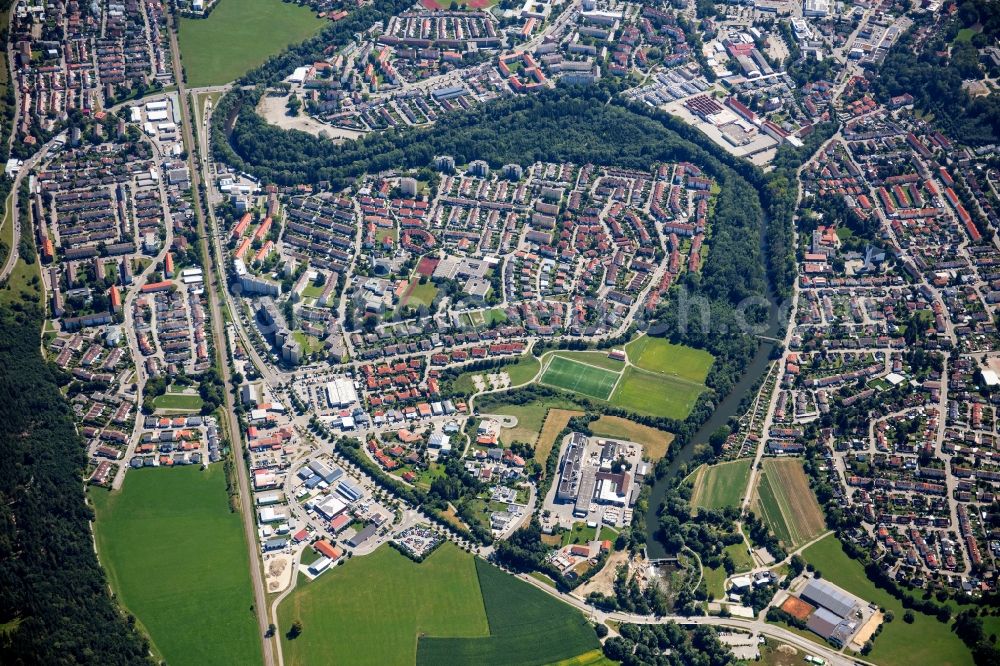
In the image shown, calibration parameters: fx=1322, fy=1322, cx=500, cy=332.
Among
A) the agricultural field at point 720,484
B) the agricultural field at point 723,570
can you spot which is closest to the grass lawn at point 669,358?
the agricultural field at point 720,484

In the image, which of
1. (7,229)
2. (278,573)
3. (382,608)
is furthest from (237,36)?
(382,608)

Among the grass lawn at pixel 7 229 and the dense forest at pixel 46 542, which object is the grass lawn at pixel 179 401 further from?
the grass lawn at pixel 7 229

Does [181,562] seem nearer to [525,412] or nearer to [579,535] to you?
[579,535]

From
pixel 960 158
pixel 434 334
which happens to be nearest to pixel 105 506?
pixel 434 334

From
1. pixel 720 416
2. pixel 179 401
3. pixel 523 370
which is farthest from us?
pixel 523 370

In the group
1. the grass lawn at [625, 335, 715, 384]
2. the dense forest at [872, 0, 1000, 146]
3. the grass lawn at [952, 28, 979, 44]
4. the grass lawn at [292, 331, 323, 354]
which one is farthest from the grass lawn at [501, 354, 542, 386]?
the grass lawn at [952, 28, 979, 44]

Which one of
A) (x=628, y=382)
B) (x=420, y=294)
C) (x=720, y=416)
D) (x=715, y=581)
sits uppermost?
(x=420, y=294)
